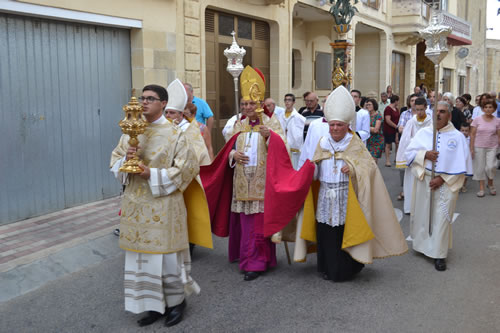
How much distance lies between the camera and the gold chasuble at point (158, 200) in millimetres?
3816

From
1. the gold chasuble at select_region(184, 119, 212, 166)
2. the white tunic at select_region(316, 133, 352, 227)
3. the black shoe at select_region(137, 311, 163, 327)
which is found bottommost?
the black shoe at select_region(137, 311, 163, 327)

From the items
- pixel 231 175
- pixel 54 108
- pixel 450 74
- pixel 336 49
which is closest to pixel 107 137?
pixel 54 108

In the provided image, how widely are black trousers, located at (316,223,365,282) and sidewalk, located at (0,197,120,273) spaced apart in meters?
2.83

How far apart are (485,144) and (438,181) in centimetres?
473

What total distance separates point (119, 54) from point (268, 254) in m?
4.75

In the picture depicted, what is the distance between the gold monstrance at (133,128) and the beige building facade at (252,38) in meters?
3.76

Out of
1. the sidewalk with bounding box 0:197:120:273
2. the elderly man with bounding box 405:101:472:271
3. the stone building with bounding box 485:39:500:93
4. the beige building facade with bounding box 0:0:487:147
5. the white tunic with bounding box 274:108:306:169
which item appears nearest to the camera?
the elderly man with bounding box 405:101:472:271

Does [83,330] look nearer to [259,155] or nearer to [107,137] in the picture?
[259,155]

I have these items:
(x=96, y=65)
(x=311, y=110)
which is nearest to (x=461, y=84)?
(x=311, y=110)

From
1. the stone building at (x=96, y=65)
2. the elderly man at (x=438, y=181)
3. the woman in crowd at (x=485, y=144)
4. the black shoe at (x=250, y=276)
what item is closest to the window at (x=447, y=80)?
the stone building at (x=96, y=65)

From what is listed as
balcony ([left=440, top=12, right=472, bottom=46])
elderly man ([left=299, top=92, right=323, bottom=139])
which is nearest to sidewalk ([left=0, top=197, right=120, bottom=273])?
elderly man ([left=299, top=92, right=323, bottom=139])

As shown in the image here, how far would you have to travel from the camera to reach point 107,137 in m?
8.04

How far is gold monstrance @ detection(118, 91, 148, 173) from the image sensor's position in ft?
11.6

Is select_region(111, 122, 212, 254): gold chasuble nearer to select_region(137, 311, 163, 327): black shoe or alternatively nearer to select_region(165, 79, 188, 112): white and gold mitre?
select_region(137, 311, 163, 327): black shoe
